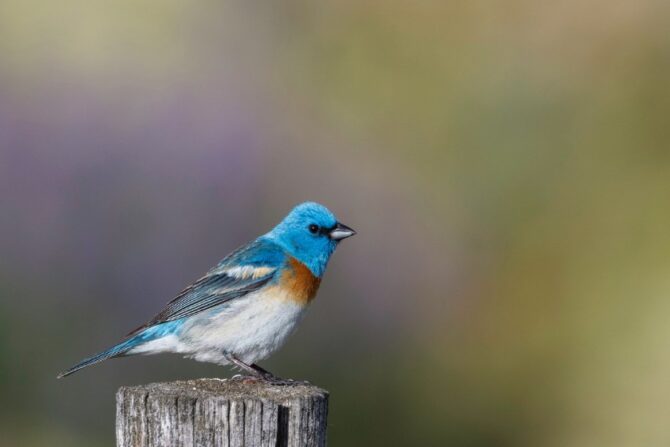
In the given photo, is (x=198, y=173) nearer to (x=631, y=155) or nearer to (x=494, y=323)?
(x=494, y=323)

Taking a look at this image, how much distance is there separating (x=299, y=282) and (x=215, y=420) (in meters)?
1.86

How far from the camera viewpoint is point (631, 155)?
9359mm

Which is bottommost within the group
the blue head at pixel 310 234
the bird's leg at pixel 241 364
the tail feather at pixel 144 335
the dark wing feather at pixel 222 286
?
the bird's leg at pixel 241 364

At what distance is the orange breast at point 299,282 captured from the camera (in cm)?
511

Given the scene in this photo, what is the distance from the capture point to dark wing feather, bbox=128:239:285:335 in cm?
505

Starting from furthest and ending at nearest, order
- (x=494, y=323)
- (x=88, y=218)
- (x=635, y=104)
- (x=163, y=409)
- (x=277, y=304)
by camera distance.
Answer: (x=635, y=104) → (x=494, y=323) → (x=88, y=218) → (x=277, y=304) → (x=163, y=409)

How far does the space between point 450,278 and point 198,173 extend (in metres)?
2.08

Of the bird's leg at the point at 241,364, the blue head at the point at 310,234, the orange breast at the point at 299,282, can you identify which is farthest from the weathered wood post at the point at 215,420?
the blue head at the point at 310,234

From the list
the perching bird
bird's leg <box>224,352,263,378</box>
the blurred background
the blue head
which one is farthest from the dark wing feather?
the blurred background

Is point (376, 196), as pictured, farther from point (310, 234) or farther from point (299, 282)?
point (299, 282)

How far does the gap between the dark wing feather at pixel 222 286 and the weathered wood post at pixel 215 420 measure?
5.02 ft

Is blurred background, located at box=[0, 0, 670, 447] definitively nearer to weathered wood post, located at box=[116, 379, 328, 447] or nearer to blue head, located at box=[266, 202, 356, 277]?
blue head, located at box=[266, 202, 356, 277]

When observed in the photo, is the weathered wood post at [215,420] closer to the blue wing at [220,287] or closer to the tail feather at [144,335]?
the tail feather at [144,335]

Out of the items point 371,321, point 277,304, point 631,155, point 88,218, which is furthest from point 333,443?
point 631,155
